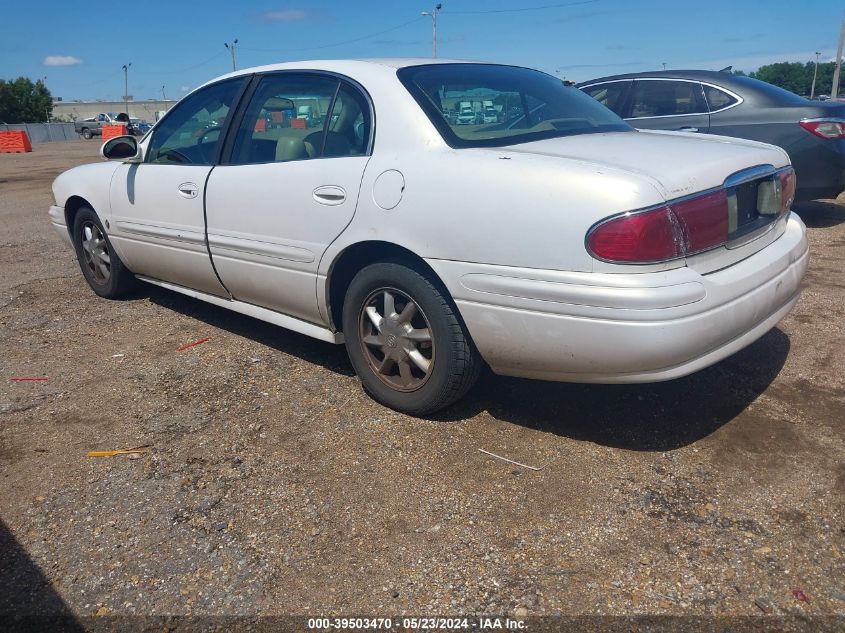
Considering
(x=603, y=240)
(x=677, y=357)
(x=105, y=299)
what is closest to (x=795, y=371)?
(x=677, y=357)

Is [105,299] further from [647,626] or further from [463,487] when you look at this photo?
[647,626]

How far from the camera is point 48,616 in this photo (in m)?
2.12

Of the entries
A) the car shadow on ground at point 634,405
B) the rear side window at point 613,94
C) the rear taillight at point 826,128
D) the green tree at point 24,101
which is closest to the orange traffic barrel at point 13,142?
the rear side window at point 613,94

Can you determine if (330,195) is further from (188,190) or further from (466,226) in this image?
(188,190)

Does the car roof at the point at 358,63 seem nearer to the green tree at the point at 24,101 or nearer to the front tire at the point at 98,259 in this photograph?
the front tire at the point at 98,259

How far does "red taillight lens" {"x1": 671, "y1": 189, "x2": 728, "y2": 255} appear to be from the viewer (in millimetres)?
2545

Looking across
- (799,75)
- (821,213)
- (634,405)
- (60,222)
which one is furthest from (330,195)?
(799,75)

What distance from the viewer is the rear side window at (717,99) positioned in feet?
23.6

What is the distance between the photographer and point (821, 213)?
27.1 ft

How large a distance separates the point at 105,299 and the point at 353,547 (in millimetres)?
3839

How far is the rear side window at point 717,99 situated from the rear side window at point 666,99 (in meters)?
0.06

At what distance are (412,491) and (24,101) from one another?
277ft

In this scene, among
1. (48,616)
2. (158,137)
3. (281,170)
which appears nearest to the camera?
(48,616)

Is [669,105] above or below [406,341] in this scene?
above
